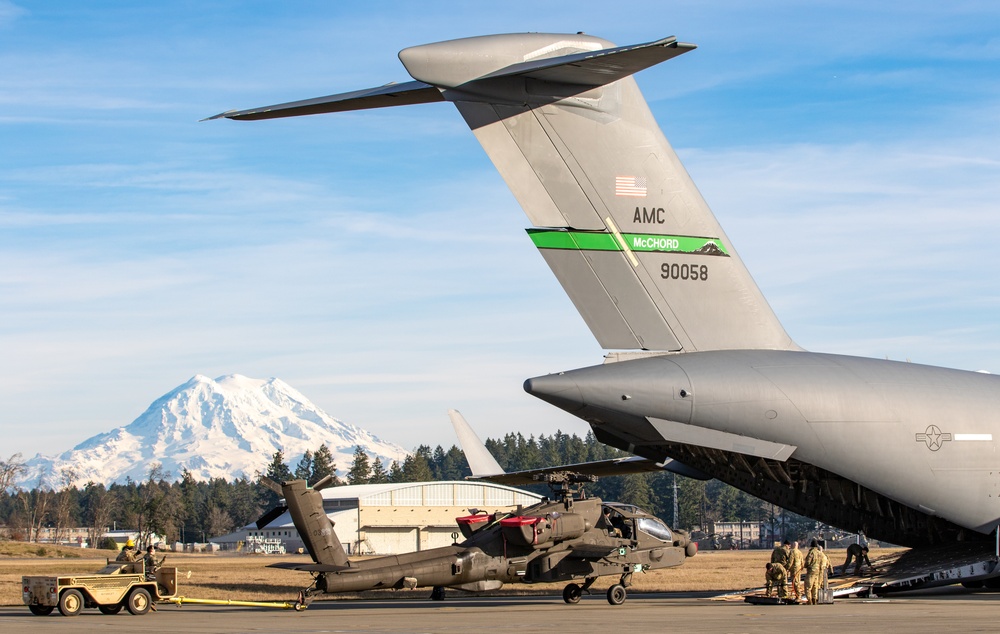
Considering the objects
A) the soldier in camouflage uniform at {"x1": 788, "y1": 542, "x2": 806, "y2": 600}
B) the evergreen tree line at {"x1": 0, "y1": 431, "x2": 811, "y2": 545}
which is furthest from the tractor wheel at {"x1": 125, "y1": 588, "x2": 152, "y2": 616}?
the evergreen tree line at {"x1": 0, "y1": 431, "x2": 811, "y2": 545}

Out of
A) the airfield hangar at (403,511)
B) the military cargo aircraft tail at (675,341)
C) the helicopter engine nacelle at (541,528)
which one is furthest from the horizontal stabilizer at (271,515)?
the airfield hangar at (403,511)

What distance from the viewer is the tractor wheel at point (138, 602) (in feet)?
54.1

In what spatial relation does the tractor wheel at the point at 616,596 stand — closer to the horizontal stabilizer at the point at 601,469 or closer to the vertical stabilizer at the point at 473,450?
the horizontal stabilizer at the point at 601,469

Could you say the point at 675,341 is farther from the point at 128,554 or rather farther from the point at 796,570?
the point at 128,554

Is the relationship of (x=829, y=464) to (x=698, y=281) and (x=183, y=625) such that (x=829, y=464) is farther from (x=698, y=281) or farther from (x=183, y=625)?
(x=183, y=625)

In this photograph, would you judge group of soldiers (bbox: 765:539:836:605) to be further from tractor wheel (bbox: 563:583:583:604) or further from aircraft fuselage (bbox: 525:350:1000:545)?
tractor wheel (bbox: 563:583:583:604)

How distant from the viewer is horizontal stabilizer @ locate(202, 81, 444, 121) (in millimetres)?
13180

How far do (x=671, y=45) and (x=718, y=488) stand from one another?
12009 cm

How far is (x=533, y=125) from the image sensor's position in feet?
47.6

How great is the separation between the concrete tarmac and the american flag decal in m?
5.44

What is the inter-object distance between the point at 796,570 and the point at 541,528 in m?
3.78

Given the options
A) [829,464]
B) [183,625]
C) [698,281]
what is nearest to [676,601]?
[829,464]

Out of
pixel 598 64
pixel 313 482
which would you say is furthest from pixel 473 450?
pixel 313 482

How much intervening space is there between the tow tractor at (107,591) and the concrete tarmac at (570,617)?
0.68 feet
